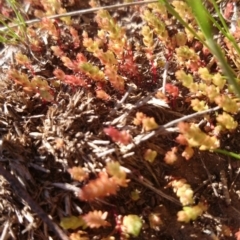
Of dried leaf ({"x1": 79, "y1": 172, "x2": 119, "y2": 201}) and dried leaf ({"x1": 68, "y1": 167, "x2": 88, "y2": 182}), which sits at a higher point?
dried leaf ({"x1": 68, "y1": 167, "x2": 88, "y2": 182})

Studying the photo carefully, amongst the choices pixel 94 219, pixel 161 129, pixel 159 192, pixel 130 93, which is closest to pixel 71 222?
pixel 94 219

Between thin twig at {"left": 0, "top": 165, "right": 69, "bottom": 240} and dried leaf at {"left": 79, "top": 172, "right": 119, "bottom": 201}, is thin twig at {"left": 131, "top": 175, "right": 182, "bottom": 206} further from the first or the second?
thin twig at {"left": 0, "top": 165, "right": 69, "bottom": 240}

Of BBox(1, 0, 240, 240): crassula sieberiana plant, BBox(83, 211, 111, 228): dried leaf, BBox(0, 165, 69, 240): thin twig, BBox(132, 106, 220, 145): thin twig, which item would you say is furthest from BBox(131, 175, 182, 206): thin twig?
BBox(0, 165, 69, 240): thin twig

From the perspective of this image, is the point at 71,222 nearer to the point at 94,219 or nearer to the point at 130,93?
the point at 94,219

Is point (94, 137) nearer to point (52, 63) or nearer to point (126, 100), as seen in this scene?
point (126, 100)

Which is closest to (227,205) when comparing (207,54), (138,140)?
(138,140)

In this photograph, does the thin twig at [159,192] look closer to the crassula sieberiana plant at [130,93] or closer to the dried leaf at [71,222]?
the crassula sieberiana plant at [130,93]

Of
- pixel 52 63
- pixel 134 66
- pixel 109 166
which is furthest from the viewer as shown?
pixel 52 63
